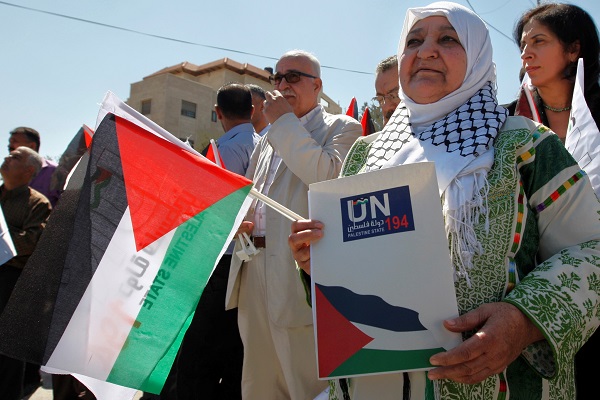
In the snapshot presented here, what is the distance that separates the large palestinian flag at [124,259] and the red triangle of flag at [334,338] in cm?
56

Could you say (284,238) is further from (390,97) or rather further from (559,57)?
(559,57)

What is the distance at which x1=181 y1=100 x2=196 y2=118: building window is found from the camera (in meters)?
34.5

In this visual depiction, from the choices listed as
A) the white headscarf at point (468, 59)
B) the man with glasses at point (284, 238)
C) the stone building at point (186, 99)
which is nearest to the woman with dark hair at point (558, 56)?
the white headscarf at point (468, 59)

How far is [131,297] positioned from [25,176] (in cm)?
365

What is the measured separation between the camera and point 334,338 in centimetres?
146

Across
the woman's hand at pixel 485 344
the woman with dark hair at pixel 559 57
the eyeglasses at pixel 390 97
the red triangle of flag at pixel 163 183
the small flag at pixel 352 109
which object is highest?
the small flag at pixel 352 109

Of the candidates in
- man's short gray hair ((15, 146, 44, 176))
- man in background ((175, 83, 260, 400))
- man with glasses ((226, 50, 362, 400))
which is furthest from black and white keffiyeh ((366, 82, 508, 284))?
man's short gray hair ((15, 146, 44, 176))

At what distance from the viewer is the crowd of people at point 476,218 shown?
1409 mm

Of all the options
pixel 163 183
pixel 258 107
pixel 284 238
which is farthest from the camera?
pixel 258 107

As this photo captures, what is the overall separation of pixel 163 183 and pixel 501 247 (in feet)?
3.77

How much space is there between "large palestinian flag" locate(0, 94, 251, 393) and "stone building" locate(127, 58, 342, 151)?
29.9 metres

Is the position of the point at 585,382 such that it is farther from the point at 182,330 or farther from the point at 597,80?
the point at 182,330

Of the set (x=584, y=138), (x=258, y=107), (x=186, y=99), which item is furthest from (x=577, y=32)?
(x=186, y=99)

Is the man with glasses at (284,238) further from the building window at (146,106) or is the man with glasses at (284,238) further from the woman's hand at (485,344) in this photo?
the building window at (146,106)
